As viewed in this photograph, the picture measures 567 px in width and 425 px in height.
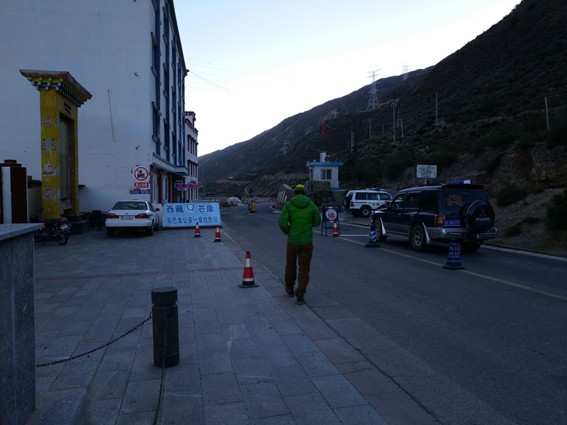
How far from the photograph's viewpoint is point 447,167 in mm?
35312

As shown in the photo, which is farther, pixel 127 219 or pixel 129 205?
pixel 129 205

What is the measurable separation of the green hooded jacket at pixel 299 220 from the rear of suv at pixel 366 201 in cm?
2512

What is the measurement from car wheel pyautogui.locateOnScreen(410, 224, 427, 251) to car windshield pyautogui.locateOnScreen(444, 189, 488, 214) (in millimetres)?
1101

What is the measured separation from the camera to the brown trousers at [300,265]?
7496 millimetres

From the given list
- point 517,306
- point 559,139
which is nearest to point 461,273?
point 517,306

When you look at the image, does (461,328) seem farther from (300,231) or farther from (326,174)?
(326,174)

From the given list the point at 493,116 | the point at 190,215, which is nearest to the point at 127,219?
the point at 190,215

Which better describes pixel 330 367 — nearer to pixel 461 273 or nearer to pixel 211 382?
pixel 211 382

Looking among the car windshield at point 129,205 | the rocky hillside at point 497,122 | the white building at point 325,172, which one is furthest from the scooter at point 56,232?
the white building at point 325,172

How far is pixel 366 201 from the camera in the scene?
32.6m

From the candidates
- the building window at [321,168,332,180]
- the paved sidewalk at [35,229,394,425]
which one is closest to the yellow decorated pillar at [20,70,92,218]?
the paved sidewalk at [35,229,394,425]

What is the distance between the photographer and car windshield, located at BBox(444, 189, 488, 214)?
43.7ft

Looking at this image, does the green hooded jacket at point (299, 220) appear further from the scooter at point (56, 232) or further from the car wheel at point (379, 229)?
the scooter at point (56, 232)

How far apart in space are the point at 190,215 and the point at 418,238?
13.4 meters
